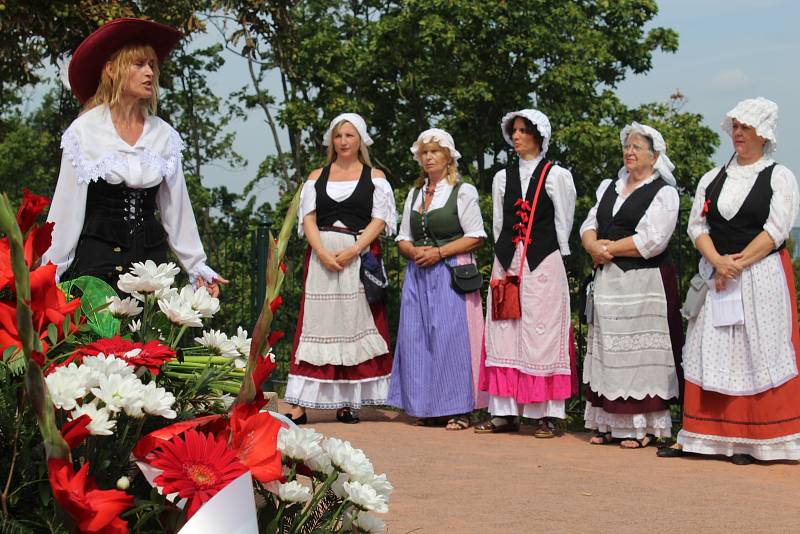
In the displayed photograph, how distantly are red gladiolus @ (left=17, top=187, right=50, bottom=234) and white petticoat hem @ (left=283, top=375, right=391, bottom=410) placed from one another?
6.79 meters

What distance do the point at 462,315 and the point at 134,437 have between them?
6.88m

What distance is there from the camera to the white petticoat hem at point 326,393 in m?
8.20

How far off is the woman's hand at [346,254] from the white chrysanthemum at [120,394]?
6.68 m

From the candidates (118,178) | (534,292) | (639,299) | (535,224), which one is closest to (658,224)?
(639,299)

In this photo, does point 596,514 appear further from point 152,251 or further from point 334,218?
point 334,218

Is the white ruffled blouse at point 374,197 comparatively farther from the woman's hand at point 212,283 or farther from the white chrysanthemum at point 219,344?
the white chrysanthemum at point 219,344

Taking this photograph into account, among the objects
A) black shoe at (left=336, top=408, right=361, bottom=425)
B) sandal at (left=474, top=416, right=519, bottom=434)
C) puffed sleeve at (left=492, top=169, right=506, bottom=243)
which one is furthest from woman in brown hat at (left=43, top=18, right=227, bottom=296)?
black shoe at (left=336, top=408, right=361, bottom=425)

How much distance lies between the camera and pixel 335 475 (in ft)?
5.03

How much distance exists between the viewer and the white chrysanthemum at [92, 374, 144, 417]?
52.0 inches

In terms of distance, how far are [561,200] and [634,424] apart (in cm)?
166

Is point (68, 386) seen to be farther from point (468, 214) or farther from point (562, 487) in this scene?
point (468, 214)

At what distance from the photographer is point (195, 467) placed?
1316 millimetres

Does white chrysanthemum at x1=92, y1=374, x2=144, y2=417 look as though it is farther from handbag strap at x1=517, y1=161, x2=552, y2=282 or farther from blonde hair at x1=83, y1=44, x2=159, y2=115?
handbag strap at x1=517, y1=161, x2=552, y2=282


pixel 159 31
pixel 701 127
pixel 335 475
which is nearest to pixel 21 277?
pixel 335 475
